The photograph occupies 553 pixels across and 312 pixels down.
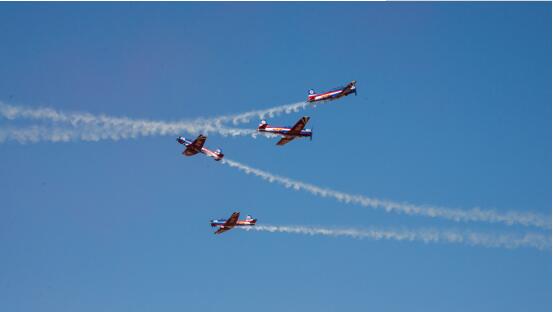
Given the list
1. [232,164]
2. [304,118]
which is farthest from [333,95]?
[232,164]

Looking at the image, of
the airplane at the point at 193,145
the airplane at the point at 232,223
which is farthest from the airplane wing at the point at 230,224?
the airplane at the point at 193,145

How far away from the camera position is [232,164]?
107 meters

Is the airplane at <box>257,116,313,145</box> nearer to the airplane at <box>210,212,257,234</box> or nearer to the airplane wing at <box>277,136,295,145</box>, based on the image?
the airplane wing at <box>277,136,295,145</box>

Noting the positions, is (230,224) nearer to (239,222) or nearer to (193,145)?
(239,222)

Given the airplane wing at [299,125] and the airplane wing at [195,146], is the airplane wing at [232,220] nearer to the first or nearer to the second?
the airplane wing at [195,146]

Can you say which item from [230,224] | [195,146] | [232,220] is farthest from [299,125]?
[230,224]

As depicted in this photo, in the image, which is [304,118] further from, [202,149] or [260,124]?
[202,149]

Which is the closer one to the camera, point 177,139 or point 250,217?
point 177,139

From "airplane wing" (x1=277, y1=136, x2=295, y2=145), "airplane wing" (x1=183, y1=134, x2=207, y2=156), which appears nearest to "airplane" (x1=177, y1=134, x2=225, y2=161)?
"airplane wing" (x1=183, y1=134, x2=207, y2=156)

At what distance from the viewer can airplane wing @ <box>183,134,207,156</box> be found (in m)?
106

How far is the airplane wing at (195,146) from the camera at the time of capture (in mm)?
106262

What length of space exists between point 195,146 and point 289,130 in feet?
36.9

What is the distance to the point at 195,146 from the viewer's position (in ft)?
350

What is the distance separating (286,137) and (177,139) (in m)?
12.9
